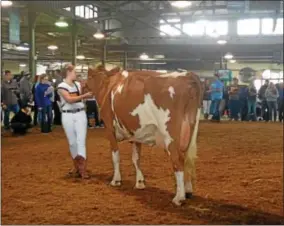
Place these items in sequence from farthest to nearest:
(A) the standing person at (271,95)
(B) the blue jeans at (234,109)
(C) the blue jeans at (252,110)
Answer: (B) the blue jeans at (234,109), (C) the blue jeans at (252,110), (A) the standing person at (271,95)

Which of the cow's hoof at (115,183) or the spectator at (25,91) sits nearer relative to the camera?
the cow's hoof at (115,183)

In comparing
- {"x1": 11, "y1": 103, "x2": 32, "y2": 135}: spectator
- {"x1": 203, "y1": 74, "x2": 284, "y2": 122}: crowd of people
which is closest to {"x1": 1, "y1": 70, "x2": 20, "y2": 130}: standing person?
{"x1": 11, "y1": 103, "x2": 32, "y2": 135}: spectator

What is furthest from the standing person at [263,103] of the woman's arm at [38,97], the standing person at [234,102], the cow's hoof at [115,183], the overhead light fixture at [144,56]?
the cow's hoof at [115,183]

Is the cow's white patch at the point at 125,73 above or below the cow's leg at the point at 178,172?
above

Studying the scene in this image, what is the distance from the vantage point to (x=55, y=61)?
40312 millimetres

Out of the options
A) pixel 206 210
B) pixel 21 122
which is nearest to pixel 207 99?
pixel 21 122

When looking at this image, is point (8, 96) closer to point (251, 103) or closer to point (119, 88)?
point (119, 88)

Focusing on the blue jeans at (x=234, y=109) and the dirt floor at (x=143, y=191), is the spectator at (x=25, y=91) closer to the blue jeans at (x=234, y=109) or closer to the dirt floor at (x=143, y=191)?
the dirt floor at (x=143, y=191)

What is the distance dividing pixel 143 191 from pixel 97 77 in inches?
80.6

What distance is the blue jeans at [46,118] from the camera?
632 inches

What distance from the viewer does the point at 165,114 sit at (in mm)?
6391

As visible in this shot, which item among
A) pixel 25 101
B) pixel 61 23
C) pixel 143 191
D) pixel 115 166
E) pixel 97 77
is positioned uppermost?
pixel 61 23

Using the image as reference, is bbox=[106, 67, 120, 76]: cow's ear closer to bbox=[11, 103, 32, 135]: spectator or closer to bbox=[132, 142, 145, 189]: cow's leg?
bbox=[132, 142, 145, 189]: cow's leg

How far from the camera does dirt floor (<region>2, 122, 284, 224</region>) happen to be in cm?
565
